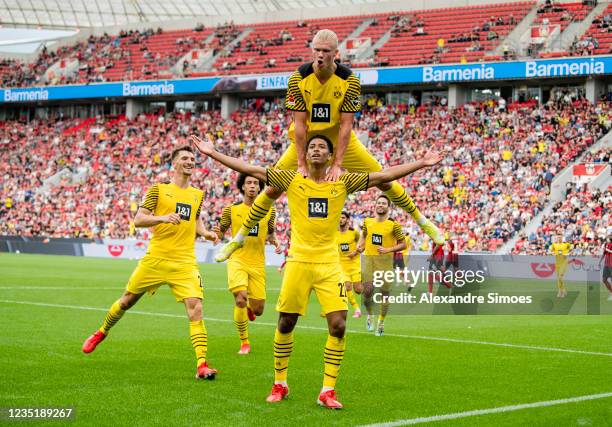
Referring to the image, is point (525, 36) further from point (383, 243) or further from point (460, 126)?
point (383, 243)

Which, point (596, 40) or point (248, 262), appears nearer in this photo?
point (248, 262)

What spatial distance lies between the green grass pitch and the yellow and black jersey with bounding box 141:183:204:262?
1.40 m

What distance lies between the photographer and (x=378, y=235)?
55.3 ft

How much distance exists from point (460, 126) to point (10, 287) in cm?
2672

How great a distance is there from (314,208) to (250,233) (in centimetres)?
461

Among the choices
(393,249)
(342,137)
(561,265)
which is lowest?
(561,265)

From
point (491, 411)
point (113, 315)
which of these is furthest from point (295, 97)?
point (491, 411)

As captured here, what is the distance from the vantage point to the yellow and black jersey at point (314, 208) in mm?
8750

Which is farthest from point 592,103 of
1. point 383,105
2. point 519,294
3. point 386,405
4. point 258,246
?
point 386,405

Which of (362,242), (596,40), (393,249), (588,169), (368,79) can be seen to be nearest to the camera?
(393,249)

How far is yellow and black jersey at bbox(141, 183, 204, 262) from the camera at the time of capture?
35.5 feet

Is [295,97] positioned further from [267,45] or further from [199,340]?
[267,45]

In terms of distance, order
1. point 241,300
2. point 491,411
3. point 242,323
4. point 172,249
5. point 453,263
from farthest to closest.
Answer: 1. point 453,263
2. point 241,300
3. point 242,323
4. point 172,249
5. point 491,411

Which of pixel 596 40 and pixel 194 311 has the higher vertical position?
pixel 596 40
